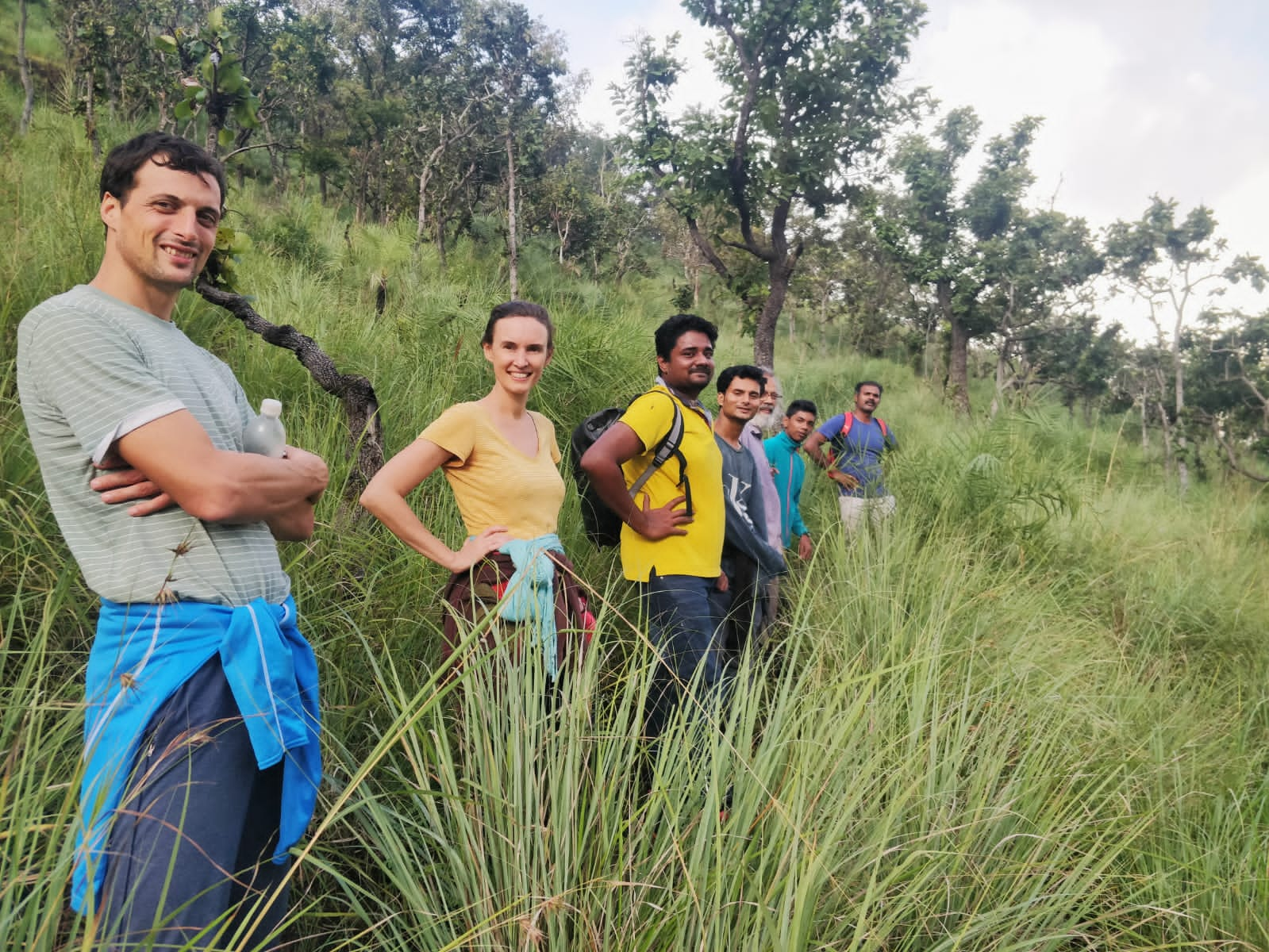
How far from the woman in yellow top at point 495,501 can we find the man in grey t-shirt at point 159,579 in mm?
673

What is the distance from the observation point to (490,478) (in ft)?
6.70

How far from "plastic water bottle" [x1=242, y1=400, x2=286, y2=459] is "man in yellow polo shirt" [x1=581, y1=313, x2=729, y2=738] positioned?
45.7 inches

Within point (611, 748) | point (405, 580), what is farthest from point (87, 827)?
point (405, 580)

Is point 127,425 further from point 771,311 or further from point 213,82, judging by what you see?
point 771,311

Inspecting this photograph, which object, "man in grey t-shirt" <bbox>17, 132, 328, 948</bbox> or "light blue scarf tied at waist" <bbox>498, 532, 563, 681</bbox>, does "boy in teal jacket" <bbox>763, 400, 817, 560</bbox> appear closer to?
"light blue scarf tied at waist" <bbox>498, 532, 563, 681</bbox>

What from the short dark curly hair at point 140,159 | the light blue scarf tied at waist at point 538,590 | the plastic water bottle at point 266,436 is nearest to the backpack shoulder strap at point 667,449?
the light blue scarf tied at waist at point 538,590

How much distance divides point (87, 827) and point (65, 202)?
369 cm

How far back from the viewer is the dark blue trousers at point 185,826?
41.6 inches

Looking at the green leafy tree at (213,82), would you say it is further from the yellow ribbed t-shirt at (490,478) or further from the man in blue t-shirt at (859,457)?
the man in blue t-shirt at (859,457)

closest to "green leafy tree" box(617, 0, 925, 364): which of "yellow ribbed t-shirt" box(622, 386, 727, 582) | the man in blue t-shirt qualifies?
the man in blue t-shirt

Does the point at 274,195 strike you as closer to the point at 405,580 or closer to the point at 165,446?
the point at 405,580

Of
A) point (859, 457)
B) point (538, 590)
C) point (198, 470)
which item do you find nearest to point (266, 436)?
point (198, 470)

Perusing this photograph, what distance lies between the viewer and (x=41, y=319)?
1141 mm

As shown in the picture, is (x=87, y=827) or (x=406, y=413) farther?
(x=406, y=413)
